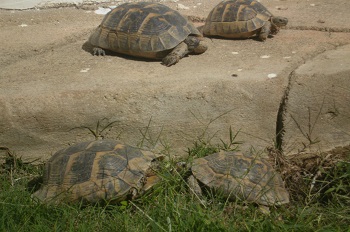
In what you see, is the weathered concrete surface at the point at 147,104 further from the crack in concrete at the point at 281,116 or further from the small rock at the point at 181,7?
the small rock at the point at 181,7

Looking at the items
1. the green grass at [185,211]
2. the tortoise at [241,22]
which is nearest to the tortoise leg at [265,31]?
the tortoise at [241,22]

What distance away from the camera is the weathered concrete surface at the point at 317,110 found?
13.3 ft

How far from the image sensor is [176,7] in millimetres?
6676

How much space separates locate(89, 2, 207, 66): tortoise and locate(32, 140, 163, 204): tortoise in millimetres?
1415

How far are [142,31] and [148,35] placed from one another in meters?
0.08

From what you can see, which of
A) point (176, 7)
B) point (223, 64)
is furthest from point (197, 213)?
point (176, 7)

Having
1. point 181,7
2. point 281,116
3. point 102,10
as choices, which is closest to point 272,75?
point 281,116

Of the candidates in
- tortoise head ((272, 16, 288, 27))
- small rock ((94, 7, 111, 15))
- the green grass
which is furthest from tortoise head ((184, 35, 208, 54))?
small rock ((94, 7, 111, 15))

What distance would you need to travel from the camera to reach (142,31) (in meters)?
5.03

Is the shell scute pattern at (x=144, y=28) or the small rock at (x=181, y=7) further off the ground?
the shell scute pattern at (x=144, y=28)

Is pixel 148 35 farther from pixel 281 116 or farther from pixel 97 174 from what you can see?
pixel 97 174

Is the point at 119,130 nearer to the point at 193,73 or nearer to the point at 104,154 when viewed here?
the point at 104,154

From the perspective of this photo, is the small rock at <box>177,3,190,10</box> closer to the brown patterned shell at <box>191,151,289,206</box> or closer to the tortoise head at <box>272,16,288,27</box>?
the tortoise head at <box>272,16,288,27</box>

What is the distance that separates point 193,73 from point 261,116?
29.8 inches
